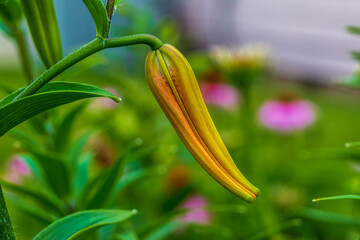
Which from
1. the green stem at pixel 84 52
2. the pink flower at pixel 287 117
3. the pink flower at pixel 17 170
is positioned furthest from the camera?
the pink flower at pixel 287 117

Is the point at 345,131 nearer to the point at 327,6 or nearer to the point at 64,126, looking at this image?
the point at 64,126

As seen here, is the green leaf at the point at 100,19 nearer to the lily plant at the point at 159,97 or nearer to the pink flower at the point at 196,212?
the lily plant at the point at 159,97

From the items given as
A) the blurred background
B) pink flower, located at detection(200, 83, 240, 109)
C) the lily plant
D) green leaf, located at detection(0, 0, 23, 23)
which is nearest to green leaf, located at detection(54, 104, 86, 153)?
the blurred background

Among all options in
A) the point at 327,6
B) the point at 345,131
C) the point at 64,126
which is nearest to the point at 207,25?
the point at 327,6

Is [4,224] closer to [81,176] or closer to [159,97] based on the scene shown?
[159,97]

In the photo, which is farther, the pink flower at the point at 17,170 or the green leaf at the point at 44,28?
the pink flower at the point at 17,170

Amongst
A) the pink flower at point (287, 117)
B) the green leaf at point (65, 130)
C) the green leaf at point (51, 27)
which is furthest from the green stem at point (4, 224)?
the pink flower at point (287, 117)
